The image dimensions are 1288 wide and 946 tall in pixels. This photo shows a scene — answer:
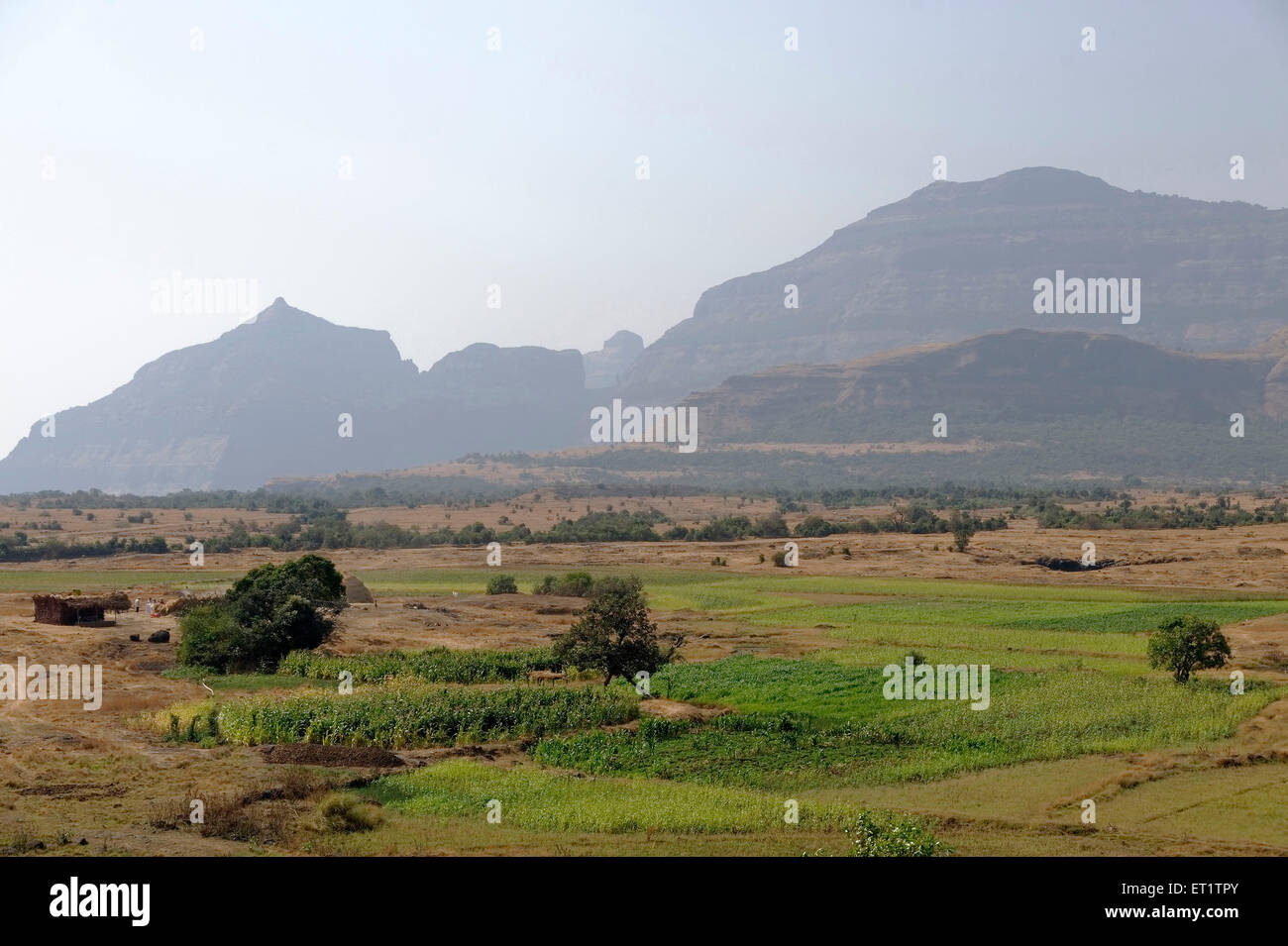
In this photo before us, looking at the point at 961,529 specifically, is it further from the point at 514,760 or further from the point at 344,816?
the point at 344,816

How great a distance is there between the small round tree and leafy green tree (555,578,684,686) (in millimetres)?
16022

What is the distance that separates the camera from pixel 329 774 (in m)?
27.0

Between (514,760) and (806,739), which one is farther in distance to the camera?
(806,739)

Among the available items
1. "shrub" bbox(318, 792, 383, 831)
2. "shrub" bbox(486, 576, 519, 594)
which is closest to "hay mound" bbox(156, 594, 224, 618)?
"shrub" bbox(486, 576, 519, 594)

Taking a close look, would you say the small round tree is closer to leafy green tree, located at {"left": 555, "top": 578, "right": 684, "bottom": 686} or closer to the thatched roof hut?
leafy green tree, located at {"left": 555, "top": 578, "right": 684, "bottom": 686}

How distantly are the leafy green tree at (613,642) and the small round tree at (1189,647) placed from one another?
16022 millimetres

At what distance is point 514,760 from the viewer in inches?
1147

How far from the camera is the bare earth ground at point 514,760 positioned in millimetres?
21172

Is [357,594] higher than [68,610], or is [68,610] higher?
[68,610]

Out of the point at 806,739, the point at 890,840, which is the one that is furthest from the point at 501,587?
the point at 890,840

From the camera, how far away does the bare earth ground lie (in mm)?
21172

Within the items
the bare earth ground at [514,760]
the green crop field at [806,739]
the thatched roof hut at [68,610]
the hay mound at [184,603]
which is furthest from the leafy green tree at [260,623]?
the thatched roof hut at [68,610]

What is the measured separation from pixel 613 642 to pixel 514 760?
10672mm
